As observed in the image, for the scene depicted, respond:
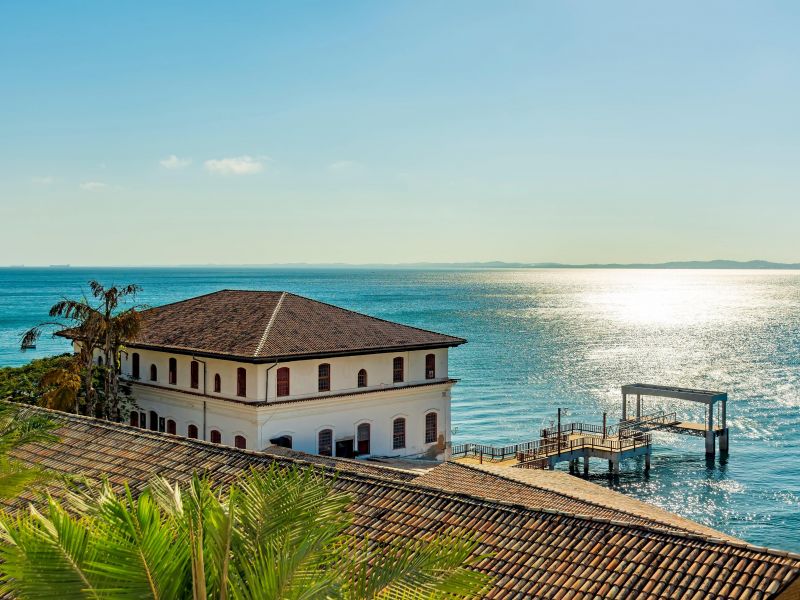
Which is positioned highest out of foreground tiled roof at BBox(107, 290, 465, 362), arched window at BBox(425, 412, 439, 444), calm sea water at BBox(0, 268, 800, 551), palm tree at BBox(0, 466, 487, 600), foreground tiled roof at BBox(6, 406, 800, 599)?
palm tree at BBox(0, 466, 487, 600)

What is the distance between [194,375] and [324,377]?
21.7 ft

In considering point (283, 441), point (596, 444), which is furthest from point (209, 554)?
point (596, 444)

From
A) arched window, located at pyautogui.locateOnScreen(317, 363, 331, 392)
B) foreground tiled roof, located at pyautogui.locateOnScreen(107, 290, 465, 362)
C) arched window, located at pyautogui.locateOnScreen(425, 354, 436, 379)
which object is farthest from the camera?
arched window, located at pyautogui.locateOnScreen(425, 354, 436, 379)

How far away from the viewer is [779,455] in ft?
196

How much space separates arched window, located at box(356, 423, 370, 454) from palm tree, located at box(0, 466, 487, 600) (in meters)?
34.6

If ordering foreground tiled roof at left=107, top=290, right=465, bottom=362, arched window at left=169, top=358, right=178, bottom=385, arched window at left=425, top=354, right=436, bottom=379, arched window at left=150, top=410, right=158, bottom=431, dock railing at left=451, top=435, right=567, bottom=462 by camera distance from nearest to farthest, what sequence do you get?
foreground tiled roof at left=107, top=290, right=465, bottom=362 → arched window at left=169, top=358, right=178, bottom=385 → arched window at left=150, top=410, right=158, bottom=431 → arched window at left=425, top=354, right=436, bottom=379 → dock railing at left=451, top=435, right=567, bottom=462

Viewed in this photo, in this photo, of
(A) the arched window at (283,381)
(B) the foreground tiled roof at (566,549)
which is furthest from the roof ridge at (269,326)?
(B) the foreground tiled roof at (566,549)

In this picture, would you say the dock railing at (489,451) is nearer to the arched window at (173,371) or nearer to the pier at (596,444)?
the pier at (596,444)

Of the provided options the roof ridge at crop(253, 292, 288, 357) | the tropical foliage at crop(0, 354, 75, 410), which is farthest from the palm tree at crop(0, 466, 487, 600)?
the tropical foliage at crop(0, 354, 75, 410)

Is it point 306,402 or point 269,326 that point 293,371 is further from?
point 269,326

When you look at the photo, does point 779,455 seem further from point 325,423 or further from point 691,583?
point 691,583

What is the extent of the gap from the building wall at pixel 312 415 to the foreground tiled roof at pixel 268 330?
2.36 meters

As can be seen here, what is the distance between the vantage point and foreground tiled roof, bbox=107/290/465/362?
4164cm

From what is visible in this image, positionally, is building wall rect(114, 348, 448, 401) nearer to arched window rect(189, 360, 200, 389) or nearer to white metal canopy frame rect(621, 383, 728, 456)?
arched window rect(189, 360, 200, 389)
